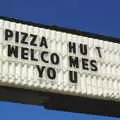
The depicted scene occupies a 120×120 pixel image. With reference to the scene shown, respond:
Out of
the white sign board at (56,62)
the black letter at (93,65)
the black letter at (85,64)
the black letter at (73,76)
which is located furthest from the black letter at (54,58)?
the black letter at (93,65)

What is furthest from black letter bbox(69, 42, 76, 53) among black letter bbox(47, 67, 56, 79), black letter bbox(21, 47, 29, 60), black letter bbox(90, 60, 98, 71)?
black letter bbox(21, 47, 29, 60)

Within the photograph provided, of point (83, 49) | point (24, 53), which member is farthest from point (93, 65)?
point (24, 53)

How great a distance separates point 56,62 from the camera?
27.1 meters

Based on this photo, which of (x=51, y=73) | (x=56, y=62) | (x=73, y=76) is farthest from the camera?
(x=73, y=76)

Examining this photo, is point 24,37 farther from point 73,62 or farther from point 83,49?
point 83,49

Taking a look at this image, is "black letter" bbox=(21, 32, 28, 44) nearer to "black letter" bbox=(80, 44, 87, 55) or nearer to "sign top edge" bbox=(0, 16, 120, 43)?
"sign top edge" bbox=(0, 16, 120, 43)

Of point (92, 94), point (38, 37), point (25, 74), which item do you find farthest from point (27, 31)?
point (92, 94)

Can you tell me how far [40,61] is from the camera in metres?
26.6

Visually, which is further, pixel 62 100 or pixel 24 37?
pixel 62 100

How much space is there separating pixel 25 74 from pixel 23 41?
1893 millimetres

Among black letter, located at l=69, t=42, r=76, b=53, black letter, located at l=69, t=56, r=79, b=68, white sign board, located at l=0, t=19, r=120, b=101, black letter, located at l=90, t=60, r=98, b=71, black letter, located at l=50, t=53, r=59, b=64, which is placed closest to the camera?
white sign board, located at l=0, t=19, r=120, b=101

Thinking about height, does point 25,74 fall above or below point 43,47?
Result: below

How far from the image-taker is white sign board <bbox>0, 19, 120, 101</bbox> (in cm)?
2586

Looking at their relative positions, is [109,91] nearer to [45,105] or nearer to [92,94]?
[92,94]
